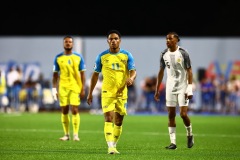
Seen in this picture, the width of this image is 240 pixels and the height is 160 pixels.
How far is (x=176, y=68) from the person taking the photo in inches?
570

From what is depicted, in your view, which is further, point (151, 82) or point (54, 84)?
point (151, 82)

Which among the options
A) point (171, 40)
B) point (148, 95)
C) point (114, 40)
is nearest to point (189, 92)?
point (171, 40)

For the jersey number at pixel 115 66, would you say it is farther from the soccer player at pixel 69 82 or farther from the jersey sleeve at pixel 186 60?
the soccer player at pixel 69 82

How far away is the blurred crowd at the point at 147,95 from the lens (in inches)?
1496

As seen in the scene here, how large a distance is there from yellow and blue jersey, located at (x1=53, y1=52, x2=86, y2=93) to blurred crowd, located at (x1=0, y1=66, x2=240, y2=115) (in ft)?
65.9

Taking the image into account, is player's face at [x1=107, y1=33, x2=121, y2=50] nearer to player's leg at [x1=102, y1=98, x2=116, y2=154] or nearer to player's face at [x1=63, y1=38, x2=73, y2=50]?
player's leg at [x1=102, y1=98, x2=116, y2=154]

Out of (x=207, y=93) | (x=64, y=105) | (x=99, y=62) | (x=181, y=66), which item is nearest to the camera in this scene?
(x=99, y=62)

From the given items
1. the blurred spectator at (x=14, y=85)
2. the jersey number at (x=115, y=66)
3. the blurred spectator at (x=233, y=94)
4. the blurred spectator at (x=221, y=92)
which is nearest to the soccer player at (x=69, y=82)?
the jersey number at (x=115, y=66)

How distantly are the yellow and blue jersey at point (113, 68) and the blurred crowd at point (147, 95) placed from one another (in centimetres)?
2425

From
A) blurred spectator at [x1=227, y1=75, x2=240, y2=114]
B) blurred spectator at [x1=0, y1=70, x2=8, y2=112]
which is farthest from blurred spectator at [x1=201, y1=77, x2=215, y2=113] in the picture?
blurred spectator at [x1=0, y1=70, x2=8, y2=112]

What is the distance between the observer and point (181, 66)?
1445 cm
